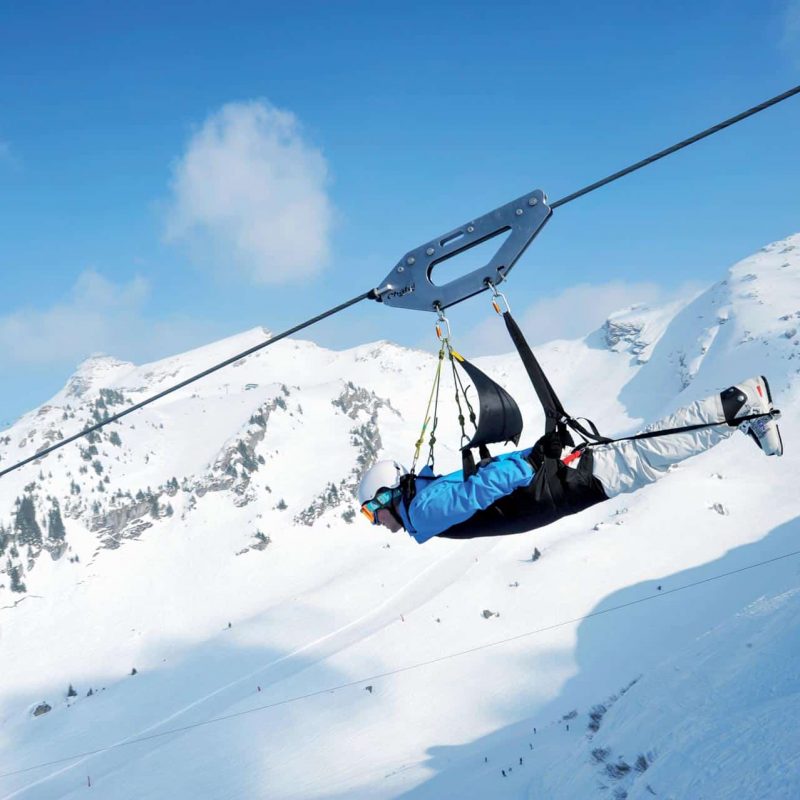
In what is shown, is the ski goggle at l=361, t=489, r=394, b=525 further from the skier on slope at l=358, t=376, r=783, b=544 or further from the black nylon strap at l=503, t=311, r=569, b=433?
the black nylon strap at l=503, t=311, r=569, b=433

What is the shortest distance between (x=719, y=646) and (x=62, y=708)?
4534cm

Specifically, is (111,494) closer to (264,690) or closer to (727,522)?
(264,690)

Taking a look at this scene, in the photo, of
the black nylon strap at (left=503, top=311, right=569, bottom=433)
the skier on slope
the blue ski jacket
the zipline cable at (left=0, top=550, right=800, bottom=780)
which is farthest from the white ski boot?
the zipline cable at (left=0, top=550, right=800, bottom=780)

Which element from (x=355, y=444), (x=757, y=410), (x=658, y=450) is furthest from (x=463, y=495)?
(x=355, y=444)

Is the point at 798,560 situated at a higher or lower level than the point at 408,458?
lower

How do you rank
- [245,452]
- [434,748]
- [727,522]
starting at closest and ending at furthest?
[434,748] → [727,522] → [245,452]

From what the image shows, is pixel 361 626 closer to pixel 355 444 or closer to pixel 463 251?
pixel 463 251

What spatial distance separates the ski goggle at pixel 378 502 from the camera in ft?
27.6

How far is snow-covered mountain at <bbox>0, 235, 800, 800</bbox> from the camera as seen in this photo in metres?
12.6

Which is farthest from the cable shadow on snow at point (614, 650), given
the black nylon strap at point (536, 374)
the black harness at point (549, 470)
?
the black nylon strap at point (536, 374)

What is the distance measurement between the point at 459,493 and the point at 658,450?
2.35 metres

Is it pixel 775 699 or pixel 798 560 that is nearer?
pixel 775 699

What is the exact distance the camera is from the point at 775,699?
8.95 m

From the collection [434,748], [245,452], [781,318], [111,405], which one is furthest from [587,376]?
[434,748]
